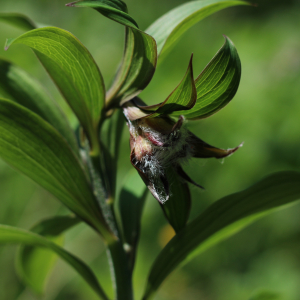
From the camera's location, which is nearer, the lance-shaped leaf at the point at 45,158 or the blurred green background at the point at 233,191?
the lance-shaped leaf at the point at 45,158

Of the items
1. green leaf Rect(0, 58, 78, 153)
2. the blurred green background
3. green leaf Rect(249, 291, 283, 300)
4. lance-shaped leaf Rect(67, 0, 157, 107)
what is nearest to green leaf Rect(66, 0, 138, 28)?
lance-shaped leaf Rect(67, 0, 157, 107)

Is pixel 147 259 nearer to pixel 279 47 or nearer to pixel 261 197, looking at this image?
pixel 261 197

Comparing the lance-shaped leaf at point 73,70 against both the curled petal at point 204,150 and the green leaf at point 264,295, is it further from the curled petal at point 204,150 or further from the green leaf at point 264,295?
the green leaf at point 264,295

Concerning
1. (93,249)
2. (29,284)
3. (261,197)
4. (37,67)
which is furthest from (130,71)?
(37,67)

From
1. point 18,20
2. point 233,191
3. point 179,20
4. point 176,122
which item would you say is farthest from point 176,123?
point 233,191

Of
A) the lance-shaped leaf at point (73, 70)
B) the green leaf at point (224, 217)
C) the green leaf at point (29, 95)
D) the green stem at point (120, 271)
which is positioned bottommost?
the green stem at point (120, 271)

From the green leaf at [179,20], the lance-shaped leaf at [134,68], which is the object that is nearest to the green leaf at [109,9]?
the lance-shaped leaf at [134,68]
